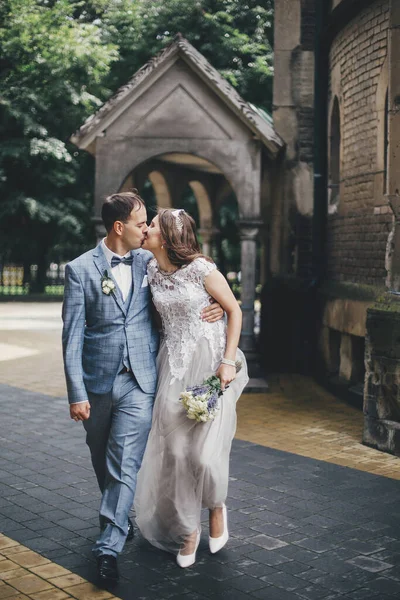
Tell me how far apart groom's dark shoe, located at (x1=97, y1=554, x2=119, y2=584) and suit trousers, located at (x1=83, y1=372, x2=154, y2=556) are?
8cm

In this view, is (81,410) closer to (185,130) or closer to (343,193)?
(185,130)

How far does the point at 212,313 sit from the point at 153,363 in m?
0.45

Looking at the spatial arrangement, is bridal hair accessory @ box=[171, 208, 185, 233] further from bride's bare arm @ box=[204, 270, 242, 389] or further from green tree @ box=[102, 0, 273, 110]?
green tree @ box=[102, 0, 273, 110]

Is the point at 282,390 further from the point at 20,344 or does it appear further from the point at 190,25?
the point at 190,25

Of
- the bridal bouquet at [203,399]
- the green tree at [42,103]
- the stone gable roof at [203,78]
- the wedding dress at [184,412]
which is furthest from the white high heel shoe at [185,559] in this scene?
the green tree at [42,103]

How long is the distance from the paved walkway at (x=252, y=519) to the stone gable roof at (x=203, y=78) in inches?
151

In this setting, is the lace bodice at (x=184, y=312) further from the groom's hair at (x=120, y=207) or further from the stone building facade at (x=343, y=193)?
the stone building facade at (x=343, y=193)

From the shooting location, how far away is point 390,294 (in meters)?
8.35

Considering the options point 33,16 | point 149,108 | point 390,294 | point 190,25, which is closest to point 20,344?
point 149,108

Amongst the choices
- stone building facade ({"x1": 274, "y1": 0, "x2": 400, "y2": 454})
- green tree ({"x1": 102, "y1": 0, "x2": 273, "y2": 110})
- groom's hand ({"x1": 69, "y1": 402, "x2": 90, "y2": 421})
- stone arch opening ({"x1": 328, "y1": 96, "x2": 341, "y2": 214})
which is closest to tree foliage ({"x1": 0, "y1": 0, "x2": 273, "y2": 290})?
green tree ({"x1": 102, "y1": 0, "x2": 273, "y2": 110})

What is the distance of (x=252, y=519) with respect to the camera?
19.5ft

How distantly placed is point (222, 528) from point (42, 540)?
1.13 m

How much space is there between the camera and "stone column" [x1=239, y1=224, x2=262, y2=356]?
12.1m

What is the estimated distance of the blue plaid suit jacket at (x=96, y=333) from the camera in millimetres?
4980
